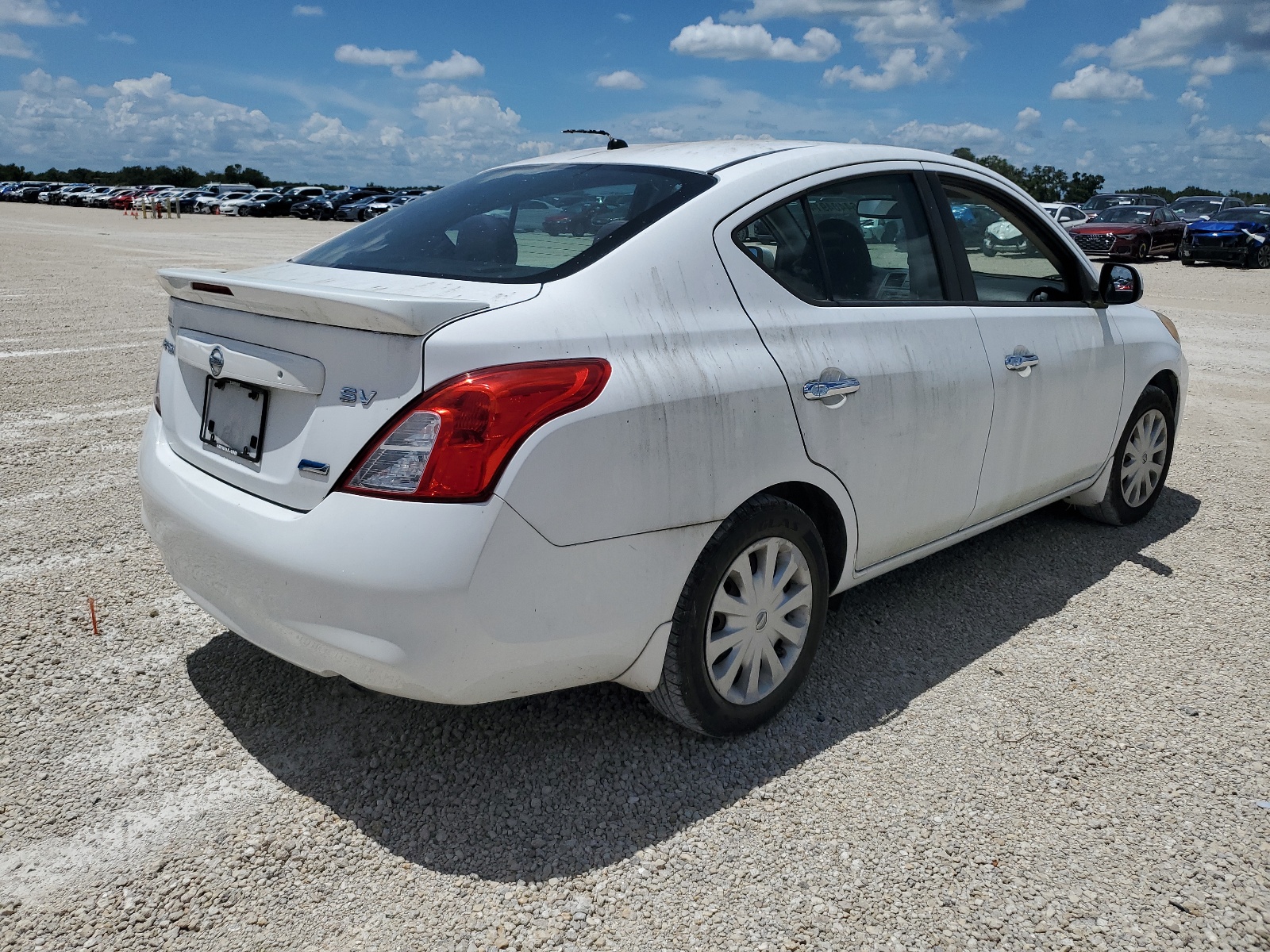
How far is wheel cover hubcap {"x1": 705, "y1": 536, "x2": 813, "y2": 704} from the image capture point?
2.79 m

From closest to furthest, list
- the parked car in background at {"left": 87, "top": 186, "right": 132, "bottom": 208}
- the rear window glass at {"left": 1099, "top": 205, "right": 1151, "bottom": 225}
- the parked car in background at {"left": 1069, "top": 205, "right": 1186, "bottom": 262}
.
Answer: the parked car in background at {"left": 1069, "top": 205, "right": 1186, "bottom": 262}, the rear window glass at {"left": 1099, "top": 205, "right": 1151, "bottom": 225}, the parked car in background at {"left": 87, "top": 186, "right": 132, "bottom": 208}

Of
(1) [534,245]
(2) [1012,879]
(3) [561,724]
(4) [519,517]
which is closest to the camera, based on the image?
(4) [519,517]

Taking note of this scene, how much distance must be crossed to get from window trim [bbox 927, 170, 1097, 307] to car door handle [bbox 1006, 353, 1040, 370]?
0.21 metres

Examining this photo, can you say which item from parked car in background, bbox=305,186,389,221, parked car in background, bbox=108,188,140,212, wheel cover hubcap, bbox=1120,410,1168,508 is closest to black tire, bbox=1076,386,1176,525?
wheel cover hubcap, bbox=1120,410,1168,508

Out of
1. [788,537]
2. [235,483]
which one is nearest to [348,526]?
[235,483]

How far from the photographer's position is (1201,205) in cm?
3030

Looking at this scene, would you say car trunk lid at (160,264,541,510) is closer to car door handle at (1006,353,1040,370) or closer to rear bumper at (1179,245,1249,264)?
car door handle at (1006,353,1040,370)

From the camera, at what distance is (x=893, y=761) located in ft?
9.57

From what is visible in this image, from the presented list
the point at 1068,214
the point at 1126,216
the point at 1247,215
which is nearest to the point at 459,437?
the point at 1126,216

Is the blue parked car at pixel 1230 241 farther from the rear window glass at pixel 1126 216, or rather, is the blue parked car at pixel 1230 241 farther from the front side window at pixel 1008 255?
the front side window at pixel 1008 255

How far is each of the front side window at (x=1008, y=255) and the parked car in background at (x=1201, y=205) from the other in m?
29.2

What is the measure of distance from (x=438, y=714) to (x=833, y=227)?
2.00m

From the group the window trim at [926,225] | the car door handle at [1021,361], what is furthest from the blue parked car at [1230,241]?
the window trim at [926,225]

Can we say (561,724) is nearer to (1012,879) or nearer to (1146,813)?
(1012,879)
